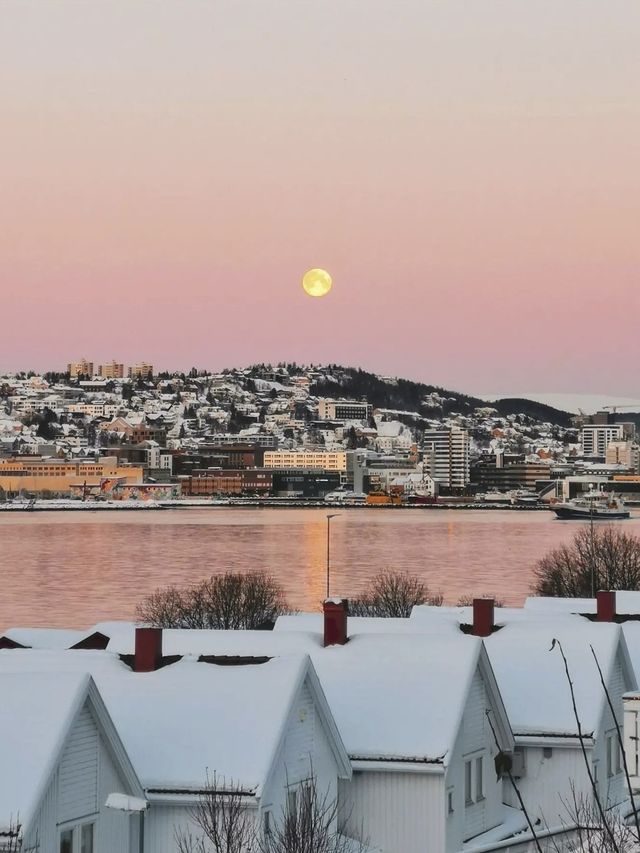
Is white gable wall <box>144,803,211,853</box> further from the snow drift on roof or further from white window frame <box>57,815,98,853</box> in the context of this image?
the snow drift on roof

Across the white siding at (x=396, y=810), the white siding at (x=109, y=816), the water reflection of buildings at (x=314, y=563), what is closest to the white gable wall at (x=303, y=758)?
the white siding at (x=396, y=810)

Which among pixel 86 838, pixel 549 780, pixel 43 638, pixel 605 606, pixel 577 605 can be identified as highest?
pixel 605 606

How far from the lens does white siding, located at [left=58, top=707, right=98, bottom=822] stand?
7.74 m

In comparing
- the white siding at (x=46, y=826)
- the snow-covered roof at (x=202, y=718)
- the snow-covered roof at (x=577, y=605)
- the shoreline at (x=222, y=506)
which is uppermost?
A: the shoreline at (x=222, y=506)

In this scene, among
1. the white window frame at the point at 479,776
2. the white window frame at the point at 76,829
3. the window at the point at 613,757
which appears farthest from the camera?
the window at the point at 613,757

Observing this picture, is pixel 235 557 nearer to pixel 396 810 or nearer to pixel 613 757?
pixel 613 757

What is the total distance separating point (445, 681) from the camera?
34.3 feet

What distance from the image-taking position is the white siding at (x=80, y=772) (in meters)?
7.74

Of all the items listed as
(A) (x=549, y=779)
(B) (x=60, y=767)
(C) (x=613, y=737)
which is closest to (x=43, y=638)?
(A) (x=549, y=779)

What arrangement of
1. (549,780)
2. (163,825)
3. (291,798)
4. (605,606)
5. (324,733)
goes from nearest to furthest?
(163,825) < (291,798) < (324,733) < (549,780) < (605,606)

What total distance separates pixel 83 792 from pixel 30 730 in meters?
0.57

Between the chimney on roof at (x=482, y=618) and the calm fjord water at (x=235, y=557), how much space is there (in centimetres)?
2457

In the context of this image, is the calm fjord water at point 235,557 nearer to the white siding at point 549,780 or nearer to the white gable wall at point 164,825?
the white siding at point 549,780

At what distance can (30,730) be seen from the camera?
7535mm
